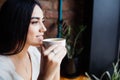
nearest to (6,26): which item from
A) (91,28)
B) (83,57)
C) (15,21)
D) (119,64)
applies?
(15,21)

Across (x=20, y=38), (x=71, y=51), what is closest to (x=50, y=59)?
(x=20, y=38)

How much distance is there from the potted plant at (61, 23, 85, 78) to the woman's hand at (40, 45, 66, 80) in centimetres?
69

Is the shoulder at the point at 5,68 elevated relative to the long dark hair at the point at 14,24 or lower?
lower

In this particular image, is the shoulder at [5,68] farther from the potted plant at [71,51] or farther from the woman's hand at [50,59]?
the potted plant at [71,51]

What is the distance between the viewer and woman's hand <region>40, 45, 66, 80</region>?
38.2 inches

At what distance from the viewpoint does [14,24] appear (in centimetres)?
100

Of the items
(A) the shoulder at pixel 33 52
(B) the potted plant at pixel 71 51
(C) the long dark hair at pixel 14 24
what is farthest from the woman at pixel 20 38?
(B) the potted plant at pixel 71 51

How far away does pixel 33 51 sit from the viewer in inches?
48.6

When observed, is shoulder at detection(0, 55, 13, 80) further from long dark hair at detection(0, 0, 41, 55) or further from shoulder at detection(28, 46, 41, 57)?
shoulder at detection(28, 46, 41, 57)

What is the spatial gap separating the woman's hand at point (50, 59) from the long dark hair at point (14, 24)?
119mm

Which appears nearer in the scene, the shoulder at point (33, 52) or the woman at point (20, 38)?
the woman at point (20, 38)

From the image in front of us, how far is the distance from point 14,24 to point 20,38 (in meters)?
0.07

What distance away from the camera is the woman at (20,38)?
992mm

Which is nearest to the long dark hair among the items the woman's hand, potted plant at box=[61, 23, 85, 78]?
the woman's hand
